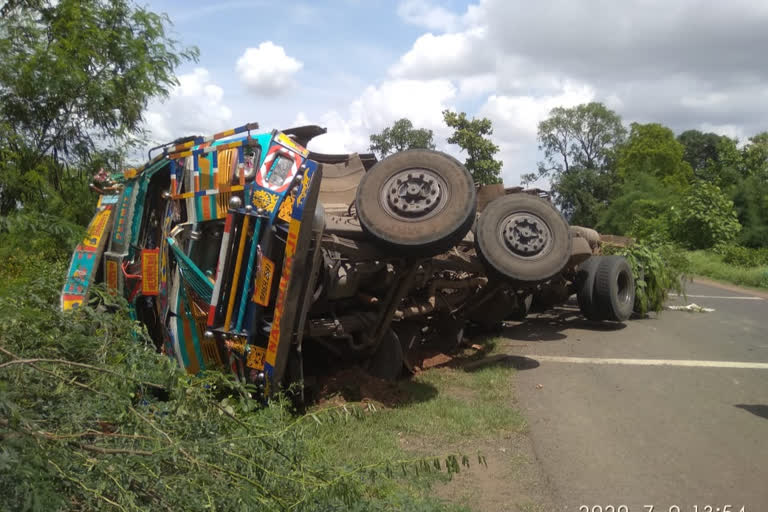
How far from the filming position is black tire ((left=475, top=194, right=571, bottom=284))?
20.7ft

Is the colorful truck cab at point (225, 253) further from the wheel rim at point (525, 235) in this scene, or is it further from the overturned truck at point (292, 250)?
the wheel rim at point (525, 235)

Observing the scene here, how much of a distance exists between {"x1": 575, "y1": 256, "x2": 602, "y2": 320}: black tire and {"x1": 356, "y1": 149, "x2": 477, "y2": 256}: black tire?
168 inches

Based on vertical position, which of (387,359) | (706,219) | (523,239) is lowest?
(387,359)

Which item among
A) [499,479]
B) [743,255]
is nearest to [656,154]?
[743,255]

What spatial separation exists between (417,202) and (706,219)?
948 inches

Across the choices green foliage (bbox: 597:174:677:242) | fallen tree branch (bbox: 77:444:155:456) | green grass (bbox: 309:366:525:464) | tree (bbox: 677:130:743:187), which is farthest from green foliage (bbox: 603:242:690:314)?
tree (bbox: 677:130:743:187)

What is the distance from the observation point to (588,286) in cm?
909

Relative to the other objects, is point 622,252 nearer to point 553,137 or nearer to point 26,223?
point 26,223

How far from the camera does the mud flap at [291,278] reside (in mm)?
4391

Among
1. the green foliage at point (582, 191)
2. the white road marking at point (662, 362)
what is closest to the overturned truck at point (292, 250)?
the white road marking at point (662, 362)

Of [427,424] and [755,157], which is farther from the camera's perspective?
[755,157]

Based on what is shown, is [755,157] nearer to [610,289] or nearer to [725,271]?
[725,271]

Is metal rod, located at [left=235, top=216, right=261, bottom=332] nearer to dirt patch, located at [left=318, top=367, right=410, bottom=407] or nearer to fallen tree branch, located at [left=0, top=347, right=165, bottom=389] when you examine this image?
dirt patch, located at [left=318, top=367, right=410, bottom=407]

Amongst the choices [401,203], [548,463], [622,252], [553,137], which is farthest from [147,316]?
[553,137]
